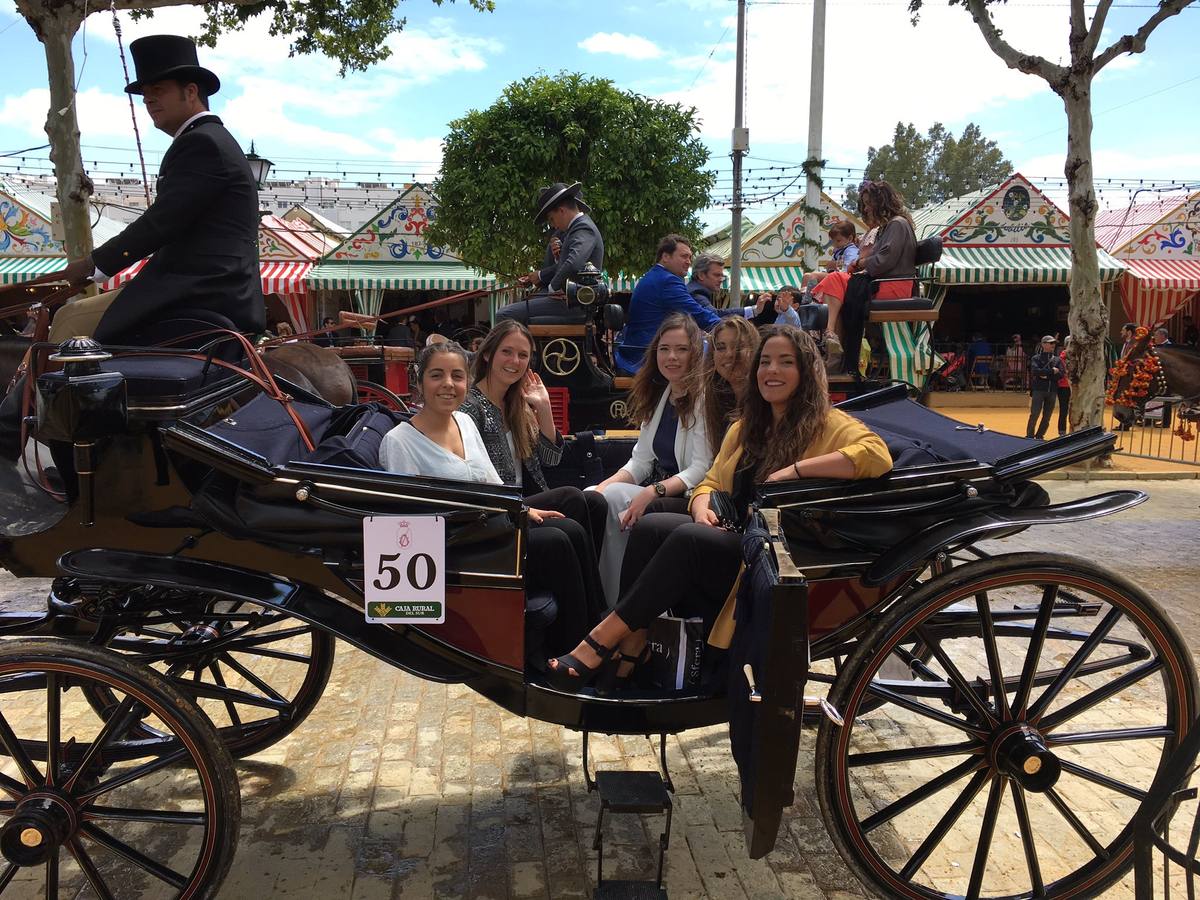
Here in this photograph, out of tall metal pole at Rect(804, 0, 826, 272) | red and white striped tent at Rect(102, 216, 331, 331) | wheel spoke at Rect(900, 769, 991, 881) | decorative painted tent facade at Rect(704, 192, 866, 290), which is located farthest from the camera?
decorative painted tent facade at Rect(704, 192, 866, 290)

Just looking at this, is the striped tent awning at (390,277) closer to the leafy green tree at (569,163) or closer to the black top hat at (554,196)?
the leafy green tree at (569,163)

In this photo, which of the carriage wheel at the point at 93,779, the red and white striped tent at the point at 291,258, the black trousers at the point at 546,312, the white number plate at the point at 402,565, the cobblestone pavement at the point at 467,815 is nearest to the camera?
the carriage wheel at the point at 93,779

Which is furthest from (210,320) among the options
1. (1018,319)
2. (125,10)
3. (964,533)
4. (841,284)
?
(1018,319)

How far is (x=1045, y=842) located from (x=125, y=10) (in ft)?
30.8

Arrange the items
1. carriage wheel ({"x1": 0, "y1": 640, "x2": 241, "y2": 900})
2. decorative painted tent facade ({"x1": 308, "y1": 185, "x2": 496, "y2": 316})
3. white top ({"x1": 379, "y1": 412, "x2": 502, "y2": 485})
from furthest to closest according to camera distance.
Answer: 1. decorative painted tent facade ({"x1": 308, "y1": 185, "x2": 496, "y2": 316})
2. white top ({"x1": 379, "y1": 412, "x2": 502, "y2": 485})
3. carriage wheel ({"x1": 0, "y1": 640, "x2": 241, "y2": 900})

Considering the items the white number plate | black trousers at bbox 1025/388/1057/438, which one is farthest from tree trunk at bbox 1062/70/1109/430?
the white number plate

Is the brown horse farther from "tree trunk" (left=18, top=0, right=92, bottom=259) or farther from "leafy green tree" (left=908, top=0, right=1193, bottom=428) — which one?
"tree trunk" (left=18, top=0, right=92, bottom=259)

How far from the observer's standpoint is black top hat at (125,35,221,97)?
2.77 meters

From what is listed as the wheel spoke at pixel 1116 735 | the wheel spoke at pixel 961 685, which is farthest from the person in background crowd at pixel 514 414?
the wheel spoke at pixel 1116 735

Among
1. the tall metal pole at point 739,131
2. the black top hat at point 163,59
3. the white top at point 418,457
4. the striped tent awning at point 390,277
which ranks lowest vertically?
the white top at point 418,457

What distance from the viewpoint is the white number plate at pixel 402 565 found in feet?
7.34

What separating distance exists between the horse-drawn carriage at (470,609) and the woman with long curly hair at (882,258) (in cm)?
322


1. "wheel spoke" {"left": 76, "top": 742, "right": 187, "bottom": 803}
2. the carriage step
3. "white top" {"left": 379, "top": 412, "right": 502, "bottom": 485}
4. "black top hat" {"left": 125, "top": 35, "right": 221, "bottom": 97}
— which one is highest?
"black top hat" {"left": 125, "top": 35, "right": 221, "bottom": 97}

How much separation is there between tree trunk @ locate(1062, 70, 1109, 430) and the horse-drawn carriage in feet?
30.0
